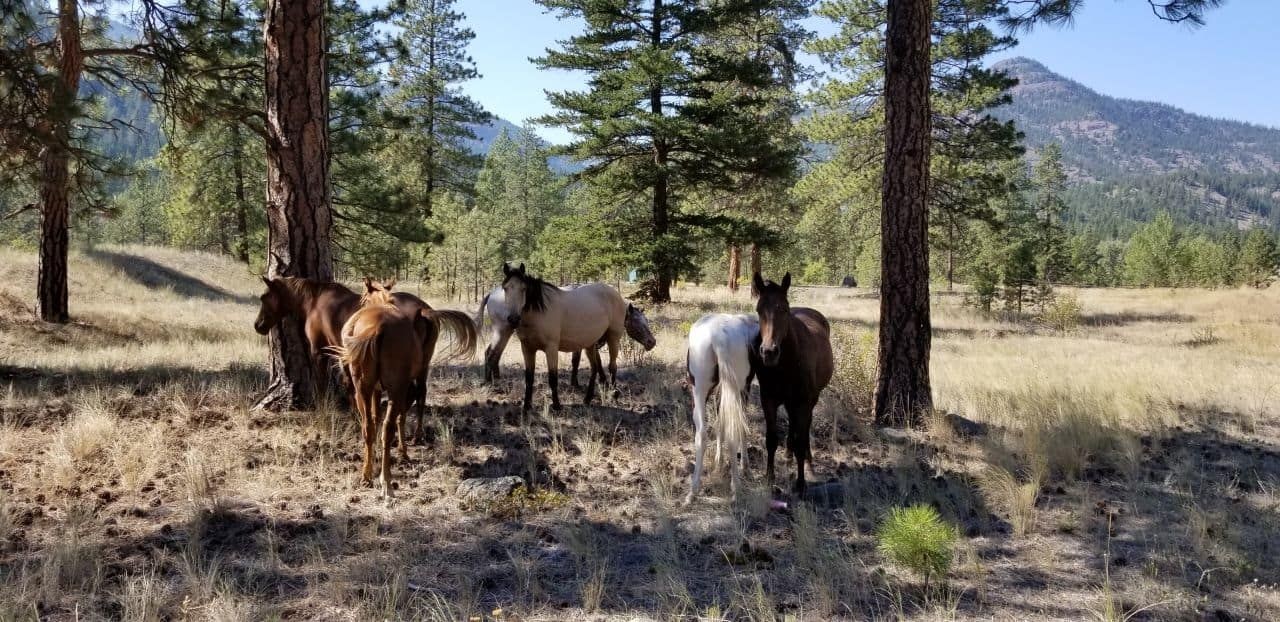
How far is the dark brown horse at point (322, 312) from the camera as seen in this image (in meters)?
6.62

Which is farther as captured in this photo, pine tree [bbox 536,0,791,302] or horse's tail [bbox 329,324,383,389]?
pine tree [bbox 536,0,791,302]

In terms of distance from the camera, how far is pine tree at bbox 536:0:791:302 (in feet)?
59.1

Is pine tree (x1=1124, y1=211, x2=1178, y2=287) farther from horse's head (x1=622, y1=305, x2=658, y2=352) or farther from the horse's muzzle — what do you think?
the horse's muzzle

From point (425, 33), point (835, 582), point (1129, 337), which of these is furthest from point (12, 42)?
point (425, 33)

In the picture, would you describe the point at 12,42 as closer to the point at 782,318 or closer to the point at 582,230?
the point at 782,318

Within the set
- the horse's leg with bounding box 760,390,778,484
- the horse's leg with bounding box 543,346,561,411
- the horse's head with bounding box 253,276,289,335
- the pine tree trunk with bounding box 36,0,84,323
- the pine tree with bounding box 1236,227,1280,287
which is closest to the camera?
the horse's leg with bounding box 760,390,778,484

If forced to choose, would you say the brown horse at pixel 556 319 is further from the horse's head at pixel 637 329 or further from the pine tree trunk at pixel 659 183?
the pine tree trunk at pixel 659 183

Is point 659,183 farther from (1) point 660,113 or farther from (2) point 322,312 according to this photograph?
(2) point 322,312

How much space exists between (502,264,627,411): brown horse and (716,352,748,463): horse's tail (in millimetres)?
2900

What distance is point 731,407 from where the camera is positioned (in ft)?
17.9

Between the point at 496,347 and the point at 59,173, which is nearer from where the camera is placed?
the point at 496,347

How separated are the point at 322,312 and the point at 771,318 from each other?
14.8ft

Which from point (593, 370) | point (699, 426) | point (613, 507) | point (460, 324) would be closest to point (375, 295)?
point (460, 324)

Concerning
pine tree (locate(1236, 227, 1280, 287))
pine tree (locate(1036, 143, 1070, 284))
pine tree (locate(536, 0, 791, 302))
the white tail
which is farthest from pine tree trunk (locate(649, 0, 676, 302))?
pine tree (locate(1236, 227, 1280, 287))
